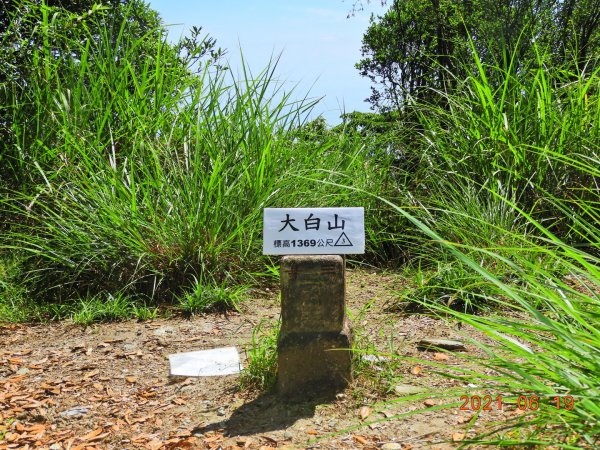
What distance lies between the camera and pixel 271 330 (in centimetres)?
360

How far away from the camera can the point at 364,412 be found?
260 cm

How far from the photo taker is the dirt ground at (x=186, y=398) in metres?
2.50

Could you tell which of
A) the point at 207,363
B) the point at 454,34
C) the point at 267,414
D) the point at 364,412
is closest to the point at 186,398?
the point at 207,363

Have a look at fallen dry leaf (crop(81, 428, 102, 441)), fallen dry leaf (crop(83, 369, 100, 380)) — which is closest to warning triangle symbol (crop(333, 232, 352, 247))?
fallen dry leaf (crop(81, 428, 102, 441))

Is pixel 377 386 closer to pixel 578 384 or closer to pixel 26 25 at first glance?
pixel 578 384

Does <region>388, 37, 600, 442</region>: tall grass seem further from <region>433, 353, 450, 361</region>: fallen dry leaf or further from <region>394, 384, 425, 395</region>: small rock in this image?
<region>394, 384, 425, 395</region>: small rock

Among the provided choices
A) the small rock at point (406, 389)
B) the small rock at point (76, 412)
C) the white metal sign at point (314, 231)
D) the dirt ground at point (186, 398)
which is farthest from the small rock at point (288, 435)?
the small rock at point (76, 412)

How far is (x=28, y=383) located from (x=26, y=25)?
3330 millimetres

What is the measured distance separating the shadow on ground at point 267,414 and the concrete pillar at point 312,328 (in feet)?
0.17

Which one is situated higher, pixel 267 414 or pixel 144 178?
pixel 144 178

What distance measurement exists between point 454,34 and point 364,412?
8.08 meters

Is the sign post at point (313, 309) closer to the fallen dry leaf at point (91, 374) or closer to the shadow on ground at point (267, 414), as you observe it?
the shadow on ground at point (267, 414)

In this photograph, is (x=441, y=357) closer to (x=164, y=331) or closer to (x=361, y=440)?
(x=361, y=440)

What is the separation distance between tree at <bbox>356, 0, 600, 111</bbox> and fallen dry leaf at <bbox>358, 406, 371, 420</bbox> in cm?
565
